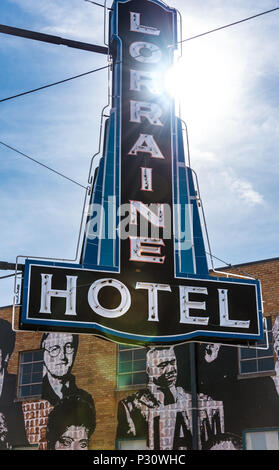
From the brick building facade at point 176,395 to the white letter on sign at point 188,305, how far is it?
26.3 ft

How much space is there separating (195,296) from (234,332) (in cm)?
111

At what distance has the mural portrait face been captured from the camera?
2334cm

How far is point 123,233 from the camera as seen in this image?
1493cm

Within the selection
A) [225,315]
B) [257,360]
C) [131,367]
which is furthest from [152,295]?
[131,367]

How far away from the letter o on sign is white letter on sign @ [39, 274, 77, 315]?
0.34 meters

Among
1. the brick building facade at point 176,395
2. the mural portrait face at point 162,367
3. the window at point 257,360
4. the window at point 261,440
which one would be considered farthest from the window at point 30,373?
the window at point 261,440

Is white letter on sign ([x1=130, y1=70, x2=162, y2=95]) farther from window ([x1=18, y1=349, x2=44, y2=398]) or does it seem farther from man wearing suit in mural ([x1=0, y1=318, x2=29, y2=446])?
man wearing suit in mural ([x1=0, y1=318, x2=29, y2=446])

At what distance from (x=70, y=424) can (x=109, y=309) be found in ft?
38.1

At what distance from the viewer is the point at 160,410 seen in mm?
23156

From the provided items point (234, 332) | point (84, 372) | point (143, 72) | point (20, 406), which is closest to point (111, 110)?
point (143, 72)

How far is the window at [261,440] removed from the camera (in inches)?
839

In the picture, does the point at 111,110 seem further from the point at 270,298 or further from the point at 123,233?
the point at 270,298

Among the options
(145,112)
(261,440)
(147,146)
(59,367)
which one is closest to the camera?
(147,146)

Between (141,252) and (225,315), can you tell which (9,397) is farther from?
(225,315)
